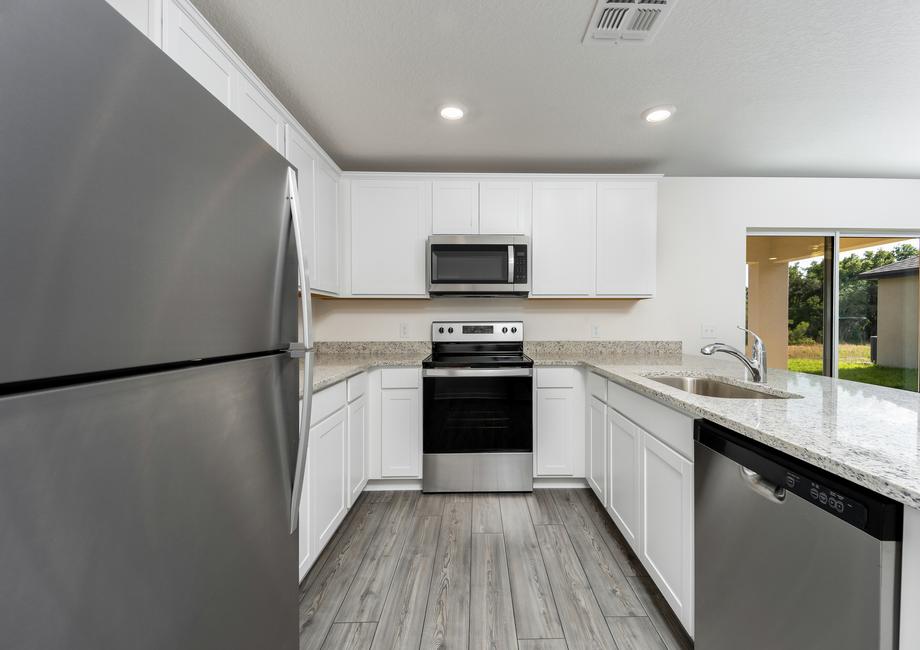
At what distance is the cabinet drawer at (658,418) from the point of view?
1.40 m

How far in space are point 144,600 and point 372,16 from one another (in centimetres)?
188

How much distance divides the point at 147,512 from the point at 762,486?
1367 mm

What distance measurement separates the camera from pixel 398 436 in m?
2.71

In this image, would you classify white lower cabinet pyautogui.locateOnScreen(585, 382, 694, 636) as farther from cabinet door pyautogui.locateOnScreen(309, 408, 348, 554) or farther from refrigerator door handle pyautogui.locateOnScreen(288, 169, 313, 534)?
cabinet door pyautogui.locateOnScreen(309, 408, 348, 554)

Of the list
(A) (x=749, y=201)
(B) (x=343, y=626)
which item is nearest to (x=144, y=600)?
(B) (x=343, y=626)

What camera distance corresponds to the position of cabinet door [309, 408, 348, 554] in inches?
69.1

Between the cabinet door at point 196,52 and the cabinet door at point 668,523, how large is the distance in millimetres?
2145

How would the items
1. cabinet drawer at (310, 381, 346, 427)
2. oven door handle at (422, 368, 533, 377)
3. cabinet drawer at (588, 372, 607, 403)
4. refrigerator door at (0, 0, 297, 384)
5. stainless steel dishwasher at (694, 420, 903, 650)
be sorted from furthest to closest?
oven door handle at (422, 368, 533, 377), cabinet drawer at (588, 372, 607, 403), cabinet drawer at (310, 381, 346, 427), stainless steel dishwasher at (694, 420, 903, 650), refrigerator door at (0, 0, 297, 384)

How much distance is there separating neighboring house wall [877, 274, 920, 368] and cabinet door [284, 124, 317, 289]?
4530 millimetres

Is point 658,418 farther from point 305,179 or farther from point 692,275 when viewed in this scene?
point 305,179

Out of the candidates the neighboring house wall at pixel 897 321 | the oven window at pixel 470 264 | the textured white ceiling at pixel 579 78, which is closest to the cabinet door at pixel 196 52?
the textured white ceiling at pixel 579 78

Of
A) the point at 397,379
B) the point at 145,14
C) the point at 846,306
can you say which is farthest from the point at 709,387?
the point at 145,14

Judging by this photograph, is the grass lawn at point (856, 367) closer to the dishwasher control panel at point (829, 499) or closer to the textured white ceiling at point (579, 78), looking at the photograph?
the textured white ceiling at point (579, 78)

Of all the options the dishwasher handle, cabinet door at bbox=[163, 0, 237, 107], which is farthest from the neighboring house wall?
cabinet door at bbox=[163, 0, 237, 107]
